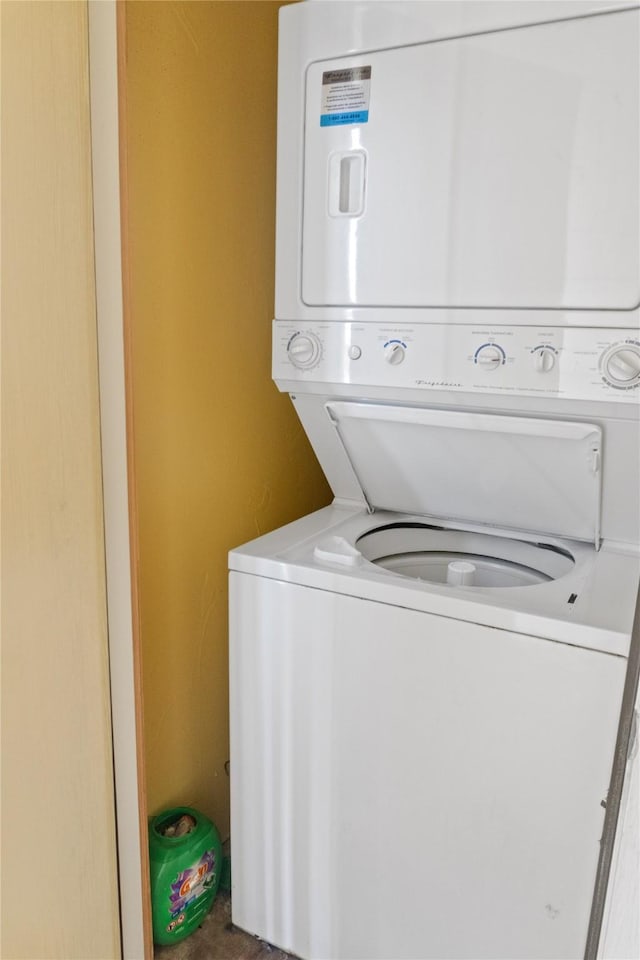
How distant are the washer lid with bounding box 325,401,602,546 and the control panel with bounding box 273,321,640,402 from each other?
0.25 ft

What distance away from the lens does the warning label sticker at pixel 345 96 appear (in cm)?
138

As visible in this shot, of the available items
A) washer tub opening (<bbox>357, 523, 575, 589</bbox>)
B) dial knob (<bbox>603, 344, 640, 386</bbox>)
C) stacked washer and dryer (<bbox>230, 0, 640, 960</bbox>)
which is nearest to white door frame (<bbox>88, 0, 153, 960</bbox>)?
stacked washer and dryer (<bbox>230, 0, 640, 960</bbox>)

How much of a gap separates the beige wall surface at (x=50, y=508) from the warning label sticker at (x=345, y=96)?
1.57 feet

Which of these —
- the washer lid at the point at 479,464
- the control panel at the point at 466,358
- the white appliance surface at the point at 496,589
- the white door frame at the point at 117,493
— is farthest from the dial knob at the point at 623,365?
the white door frame at the point at 117,493

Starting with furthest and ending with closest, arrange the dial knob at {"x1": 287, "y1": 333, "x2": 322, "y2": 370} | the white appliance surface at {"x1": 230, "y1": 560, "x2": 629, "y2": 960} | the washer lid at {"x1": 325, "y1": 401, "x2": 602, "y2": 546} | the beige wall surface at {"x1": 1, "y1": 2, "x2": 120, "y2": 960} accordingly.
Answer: the dial knob at {"x1": 287, "y1": 333, "x2": 322, "y2": 370}, the washer lid at {"x1": 325, "y1": 401, "x2": 602, "y2": 546}, the white appliance surface at {"x1": 230, "y1": 560, "x2": 629, "y2": 960}, the beige wall surface at {"x1": 1, "y1": 2, "x2": 120, "y2": 960}

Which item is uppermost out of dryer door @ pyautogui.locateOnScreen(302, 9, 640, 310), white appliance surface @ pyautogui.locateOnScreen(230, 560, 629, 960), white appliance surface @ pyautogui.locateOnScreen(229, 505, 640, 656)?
dryer door @ pyautogui.locateOnScreen(302, 9, 640, 310)

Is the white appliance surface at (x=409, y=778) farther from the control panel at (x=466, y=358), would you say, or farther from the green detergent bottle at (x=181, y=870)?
the control panel at (x=466, y=358)

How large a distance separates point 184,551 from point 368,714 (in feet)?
1.81

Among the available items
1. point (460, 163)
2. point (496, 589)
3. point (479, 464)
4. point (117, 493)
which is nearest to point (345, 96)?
point (460, 163)

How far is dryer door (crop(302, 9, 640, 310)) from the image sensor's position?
1193 millimetres

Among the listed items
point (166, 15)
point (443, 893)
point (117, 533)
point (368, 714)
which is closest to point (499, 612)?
point (368, 714)

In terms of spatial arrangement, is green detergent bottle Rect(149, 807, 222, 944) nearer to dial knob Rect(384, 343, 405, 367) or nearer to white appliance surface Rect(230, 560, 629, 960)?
white appliance surface Rect(230, 560, 629, 960)

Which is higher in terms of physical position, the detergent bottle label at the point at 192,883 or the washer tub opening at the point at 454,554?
the washer tub opening at the point at 454,554

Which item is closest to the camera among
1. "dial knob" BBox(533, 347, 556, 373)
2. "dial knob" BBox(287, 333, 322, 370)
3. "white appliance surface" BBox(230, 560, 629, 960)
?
"white appliance surface" BBox(230, 560, 629, 960)
